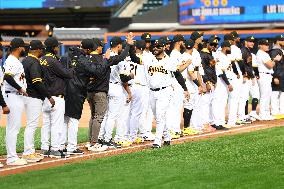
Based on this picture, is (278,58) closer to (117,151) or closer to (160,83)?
(160,83)

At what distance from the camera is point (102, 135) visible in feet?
42.4

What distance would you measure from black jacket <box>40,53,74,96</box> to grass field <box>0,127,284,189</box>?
141 centimetres

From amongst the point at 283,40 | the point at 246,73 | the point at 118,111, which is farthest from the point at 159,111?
the point at 283,40

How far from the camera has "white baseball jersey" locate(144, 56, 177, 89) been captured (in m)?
11.8

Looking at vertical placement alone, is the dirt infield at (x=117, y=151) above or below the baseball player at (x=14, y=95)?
below

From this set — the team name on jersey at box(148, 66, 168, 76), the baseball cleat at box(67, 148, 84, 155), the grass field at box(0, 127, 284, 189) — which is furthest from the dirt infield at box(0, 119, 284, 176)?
the team name on jersey at box(148, 66, 168, 76)

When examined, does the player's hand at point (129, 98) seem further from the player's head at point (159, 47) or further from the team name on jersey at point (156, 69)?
the player's head at point (159, 47)

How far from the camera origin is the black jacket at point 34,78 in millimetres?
10812

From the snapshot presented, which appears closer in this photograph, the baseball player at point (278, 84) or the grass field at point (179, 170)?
the grass field at point (179, 170)

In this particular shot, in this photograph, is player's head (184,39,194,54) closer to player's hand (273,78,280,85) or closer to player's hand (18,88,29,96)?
player's hand (273,78,280,85)

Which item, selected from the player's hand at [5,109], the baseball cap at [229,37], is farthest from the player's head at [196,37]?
the player's hand at [5,109]

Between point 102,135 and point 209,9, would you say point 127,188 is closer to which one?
point 102,135

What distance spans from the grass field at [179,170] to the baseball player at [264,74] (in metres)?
4.28

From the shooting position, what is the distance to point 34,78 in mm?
10797
